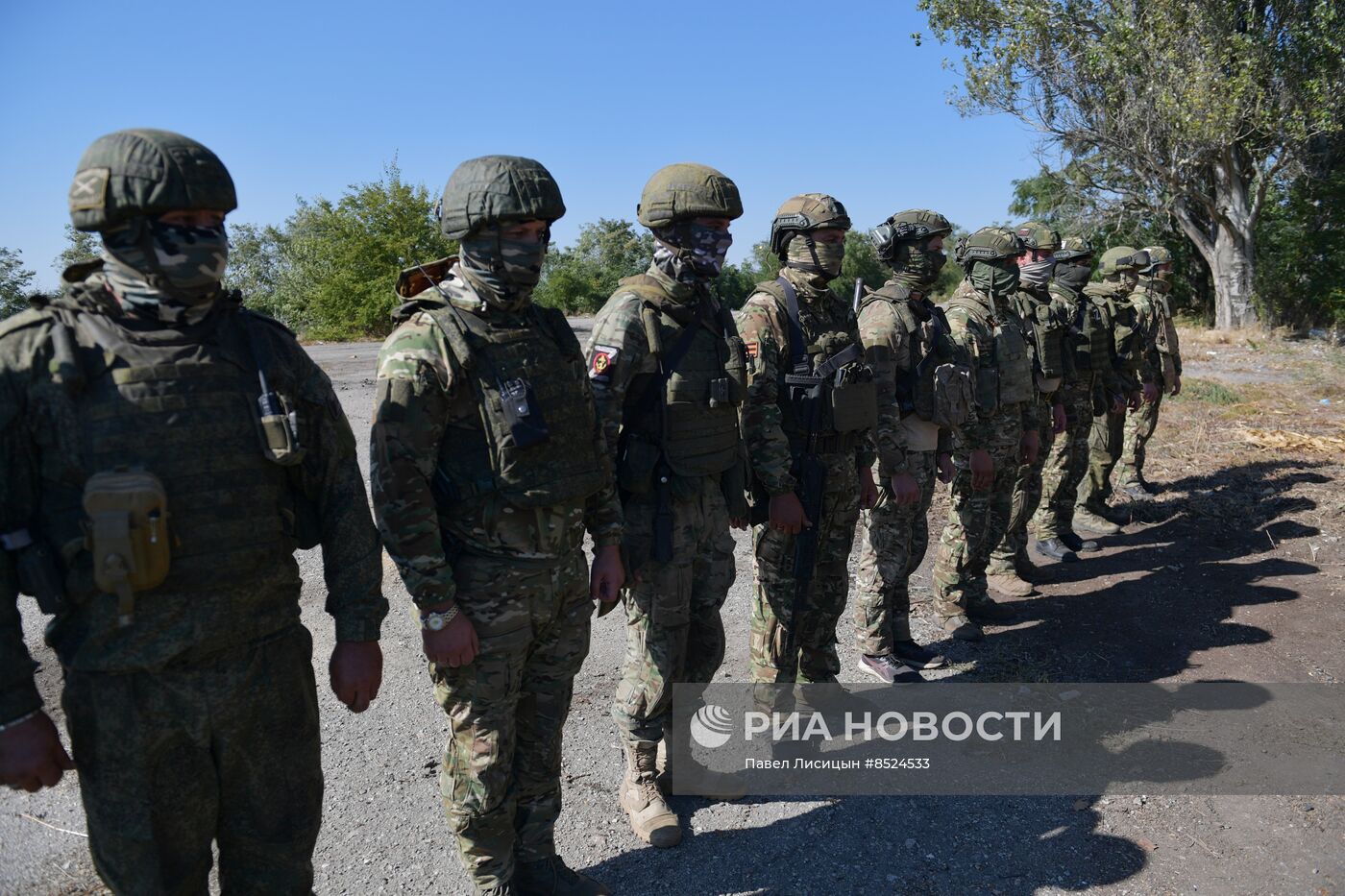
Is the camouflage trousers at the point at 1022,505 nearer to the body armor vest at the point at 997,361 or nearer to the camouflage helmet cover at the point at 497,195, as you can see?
the body armor vest at the point at 997,361

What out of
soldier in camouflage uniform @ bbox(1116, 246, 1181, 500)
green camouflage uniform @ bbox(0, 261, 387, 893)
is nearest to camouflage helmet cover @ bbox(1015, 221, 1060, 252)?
soldier in camouflage uniform @ bbox(1116, 246, 1181, 500)

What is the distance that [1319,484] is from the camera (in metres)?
8.39

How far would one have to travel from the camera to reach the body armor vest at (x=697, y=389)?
10.3 ft

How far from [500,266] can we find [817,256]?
1.79 meters

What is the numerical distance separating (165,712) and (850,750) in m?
2.89

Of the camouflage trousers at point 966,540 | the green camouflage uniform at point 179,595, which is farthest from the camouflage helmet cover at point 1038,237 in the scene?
the green camouflage uniform at point 179,595

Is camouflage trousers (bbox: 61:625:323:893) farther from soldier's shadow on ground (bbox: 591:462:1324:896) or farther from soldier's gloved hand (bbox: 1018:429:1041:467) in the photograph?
soldier's gloved hand (bbox: 1018:429:1041:467)

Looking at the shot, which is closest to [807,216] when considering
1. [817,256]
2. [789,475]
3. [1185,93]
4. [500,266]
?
[817,256]

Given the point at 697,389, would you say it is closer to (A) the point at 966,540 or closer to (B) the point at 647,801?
(B) the point at 647,801

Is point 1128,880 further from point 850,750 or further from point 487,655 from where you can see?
point 487,655

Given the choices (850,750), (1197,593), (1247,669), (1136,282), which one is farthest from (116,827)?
(1136,282)

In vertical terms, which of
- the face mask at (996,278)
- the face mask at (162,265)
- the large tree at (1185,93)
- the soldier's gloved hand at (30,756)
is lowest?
the soldier's gloved hand at (30,756)

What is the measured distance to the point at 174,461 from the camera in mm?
1937

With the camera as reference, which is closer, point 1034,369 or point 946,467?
point 946,467
